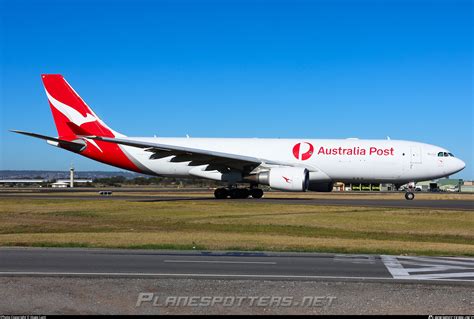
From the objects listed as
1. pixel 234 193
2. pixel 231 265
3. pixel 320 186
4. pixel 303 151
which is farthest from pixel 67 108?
pixel 231 265

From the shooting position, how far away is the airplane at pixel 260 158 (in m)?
41.2

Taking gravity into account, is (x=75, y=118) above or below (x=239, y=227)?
above

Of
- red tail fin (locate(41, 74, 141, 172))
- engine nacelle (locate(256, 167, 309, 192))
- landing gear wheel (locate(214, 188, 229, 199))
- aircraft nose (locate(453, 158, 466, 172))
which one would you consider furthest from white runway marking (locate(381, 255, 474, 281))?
red tail fin (locate(41, 74, 141, 172))

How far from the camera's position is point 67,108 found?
149 feet

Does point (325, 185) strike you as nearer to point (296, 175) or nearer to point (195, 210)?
point (296, 175)

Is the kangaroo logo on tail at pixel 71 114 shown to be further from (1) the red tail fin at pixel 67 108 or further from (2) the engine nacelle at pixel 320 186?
(2) the engine nacelle at pixel 320 186

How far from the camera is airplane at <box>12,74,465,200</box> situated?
4119cm

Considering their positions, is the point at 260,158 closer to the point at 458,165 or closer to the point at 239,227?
the point at 458,165

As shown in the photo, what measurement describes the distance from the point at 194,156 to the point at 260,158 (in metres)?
5.58

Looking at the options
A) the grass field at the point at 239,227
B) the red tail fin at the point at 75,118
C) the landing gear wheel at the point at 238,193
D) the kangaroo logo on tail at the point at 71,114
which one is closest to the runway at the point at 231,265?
the grass field at the point at 239,227

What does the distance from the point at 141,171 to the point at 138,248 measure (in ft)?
93.4

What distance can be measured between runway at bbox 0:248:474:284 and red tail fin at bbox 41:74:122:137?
97.8 feet

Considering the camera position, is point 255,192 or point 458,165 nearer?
point 458,165

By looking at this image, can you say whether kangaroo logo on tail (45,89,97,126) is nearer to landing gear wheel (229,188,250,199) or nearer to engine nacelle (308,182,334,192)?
landing gear wheel (229,188,250,199)
